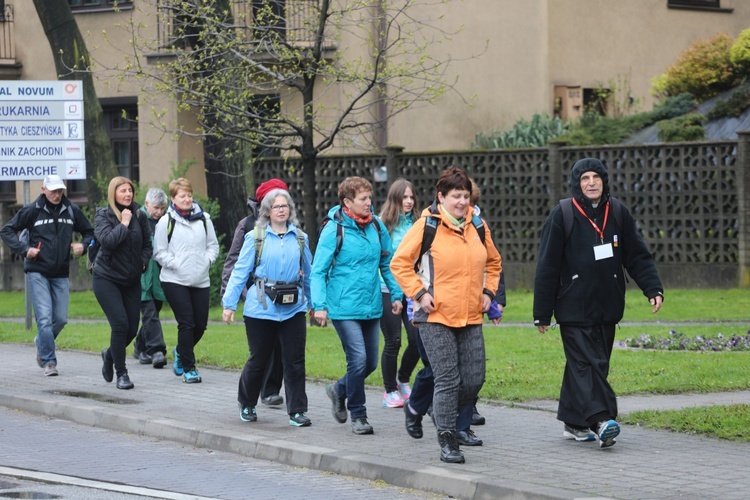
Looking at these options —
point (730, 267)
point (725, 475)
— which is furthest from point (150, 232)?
point (730, 267)

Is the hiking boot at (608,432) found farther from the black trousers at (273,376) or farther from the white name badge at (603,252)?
the black trousers at (273,376)

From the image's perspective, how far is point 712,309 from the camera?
17484mm

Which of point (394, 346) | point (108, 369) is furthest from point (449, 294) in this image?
point (108, 369)

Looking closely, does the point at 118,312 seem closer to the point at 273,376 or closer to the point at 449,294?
the point at 273,376

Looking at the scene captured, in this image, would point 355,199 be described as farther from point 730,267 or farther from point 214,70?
point 730,267

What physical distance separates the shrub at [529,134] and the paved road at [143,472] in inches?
572

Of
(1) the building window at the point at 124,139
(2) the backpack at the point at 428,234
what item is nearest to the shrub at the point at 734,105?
(1) the building window at the point at 124,139

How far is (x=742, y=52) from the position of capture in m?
23.3

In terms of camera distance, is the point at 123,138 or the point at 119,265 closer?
the point at 119,265

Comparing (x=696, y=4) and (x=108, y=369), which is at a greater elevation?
(x=696, y=4)

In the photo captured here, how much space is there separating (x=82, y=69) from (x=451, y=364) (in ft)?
51.7

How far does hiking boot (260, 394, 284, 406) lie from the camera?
10578 mm

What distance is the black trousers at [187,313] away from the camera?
11891 mm

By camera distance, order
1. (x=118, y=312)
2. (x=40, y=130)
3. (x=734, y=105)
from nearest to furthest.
Result: (x=118, y=312) → (x=40, y=130) → (x=734, y=105)
